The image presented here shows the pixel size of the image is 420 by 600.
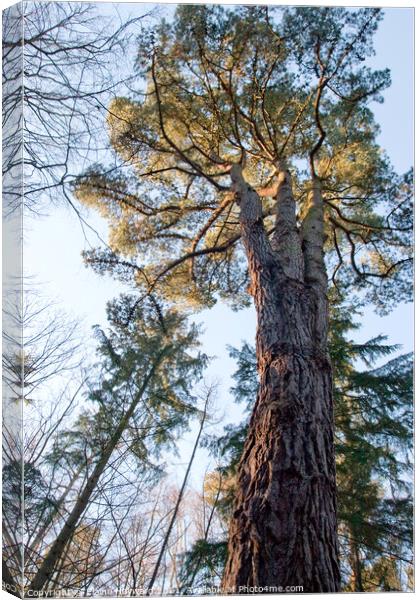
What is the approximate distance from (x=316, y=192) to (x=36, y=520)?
299 cm

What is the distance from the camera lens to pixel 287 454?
5.25 feet

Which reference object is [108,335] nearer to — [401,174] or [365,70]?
→ [401,174]

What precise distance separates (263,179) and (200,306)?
1369 millimetres

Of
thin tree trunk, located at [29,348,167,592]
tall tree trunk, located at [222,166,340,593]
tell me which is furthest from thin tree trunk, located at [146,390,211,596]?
tall tree trunk, located at [222,166,340,593]

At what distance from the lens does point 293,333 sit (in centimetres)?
211

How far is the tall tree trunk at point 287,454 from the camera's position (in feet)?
4.63

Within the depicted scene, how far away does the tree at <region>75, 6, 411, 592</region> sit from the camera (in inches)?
102

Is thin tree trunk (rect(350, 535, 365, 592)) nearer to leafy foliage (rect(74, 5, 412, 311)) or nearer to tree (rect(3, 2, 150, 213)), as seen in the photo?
leafy foliage (rect(74, 5, 412, 311))

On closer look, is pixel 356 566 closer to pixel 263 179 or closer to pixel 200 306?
pixel 200 306

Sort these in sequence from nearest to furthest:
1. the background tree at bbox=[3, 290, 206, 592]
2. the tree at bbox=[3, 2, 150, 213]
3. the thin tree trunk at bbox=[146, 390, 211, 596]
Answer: the background tree at bbox=[3, 290, 206, 592] → the thin tree trunk at bbox=[146, 390, 211, 596] → the tree at bbox=[3, 2, 150, 213]

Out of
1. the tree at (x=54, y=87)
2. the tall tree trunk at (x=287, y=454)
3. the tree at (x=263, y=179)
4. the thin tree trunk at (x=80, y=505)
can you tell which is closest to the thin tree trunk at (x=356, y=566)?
the tall tree trunk at (x=287, y=454)

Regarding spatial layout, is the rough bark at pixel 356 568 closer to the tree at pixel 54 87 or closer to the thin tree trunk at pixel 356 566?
the thin tree trunk at pixel 356 566

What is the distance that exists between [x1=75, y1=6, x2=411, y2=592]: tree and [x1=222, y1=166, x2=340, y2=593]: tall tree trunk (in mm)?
15

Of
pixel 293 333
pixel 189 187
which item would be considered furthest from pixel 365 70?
pixel 293 333
